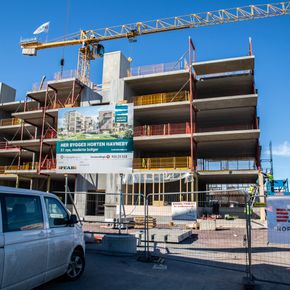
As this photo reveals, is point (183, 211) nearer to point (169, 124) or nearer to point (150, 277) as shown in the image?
point (169, 124)

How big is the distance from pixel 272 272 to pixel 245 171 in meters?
19.8

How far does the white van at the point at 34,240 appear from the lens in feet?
15.0

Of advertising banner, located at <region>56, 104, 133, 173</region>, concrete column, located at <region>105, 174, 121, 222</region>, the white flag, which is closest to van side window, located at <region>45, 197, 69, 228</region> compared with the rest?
advertising banner, located at <region>56, 104, 133, 173</region>

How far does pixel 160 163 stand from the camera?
98.2 ft

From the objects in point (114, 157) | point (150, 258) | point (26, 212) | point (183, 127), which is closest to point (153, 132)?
point (183, 127)

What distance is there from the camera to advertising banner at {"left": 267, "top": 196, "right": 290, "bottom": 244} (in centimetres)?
667

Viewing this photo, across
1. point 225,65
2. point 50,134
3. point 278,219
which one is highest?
point 225,65

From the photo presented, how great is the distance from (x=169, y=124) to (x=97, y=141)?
675 centimetres

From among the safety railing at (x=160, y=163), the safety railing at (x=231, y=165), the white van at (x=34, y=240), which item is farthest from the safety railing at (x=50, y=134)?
the white van at (x=34, y=240)

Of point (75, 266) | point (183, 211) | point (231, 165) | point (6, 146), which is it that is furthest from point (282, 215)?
point (6, 146)

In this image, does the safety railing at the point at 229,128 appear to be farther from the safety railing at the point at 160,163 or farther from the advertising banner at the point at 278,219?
the advertising banner at the point at 278,219

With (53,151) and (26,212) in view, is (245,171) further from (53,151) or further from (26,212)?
(26,212)

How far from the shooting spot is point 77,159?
28172 millimetres

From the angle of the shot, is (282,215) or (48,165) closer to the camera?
(282,215)
